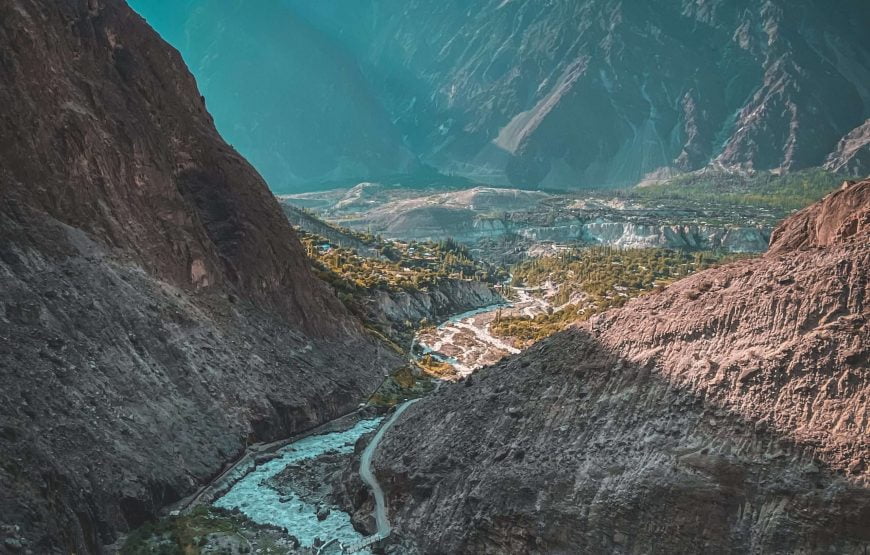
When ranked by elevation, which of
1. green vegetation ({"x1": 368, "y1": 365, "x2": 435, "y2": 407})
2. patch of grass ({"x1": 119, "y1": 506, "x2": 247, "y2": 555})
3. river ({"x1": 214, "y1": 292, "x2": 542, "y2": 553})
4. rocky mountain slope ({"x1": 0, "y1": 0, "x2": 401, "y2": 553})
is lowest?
green vegetation ({"x1": 368, "y1": 365, "x2": 435, "y2": 407})

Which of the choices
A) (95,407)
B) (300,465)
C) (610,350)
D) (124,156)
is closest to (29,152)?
(124,156)

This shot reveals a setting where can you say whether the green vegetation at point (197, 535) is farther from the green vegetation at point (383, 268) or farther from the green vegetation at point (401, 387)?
the green vegetation at point (383, 268)

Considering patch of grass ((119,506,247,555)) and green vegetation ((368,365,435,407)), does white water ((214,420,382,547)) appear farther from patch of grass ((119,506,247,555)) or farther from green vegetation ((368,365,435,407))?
green vegetation ((368,365,435,407))

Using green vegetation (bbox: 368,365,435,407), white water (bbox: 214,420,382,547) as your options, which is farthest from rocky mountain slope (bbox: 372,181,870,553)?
green vegetation (bbox: 368,365,435,407)

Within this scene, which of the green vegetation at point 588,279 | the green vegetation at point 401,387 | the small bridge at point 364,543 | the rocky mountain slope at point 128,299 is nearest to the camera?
the small bridge at point 364,543

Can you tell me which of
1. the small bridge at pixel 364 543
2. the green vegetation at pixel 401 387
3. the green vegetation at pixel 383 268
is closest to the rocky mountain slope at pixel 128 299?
the green vegetation at pixel 401 387

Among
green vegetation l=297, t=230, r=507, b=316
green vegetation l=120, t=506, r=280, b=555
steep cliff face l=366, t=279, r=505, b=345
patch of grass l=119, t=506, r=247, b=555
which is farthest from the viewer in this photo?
steep cliff face l=366, t=279, r=505, b=345

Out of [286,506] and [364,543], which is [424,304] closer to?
[286,506]

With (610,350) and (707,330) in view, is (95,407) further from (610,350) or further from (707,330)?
(707,330)
